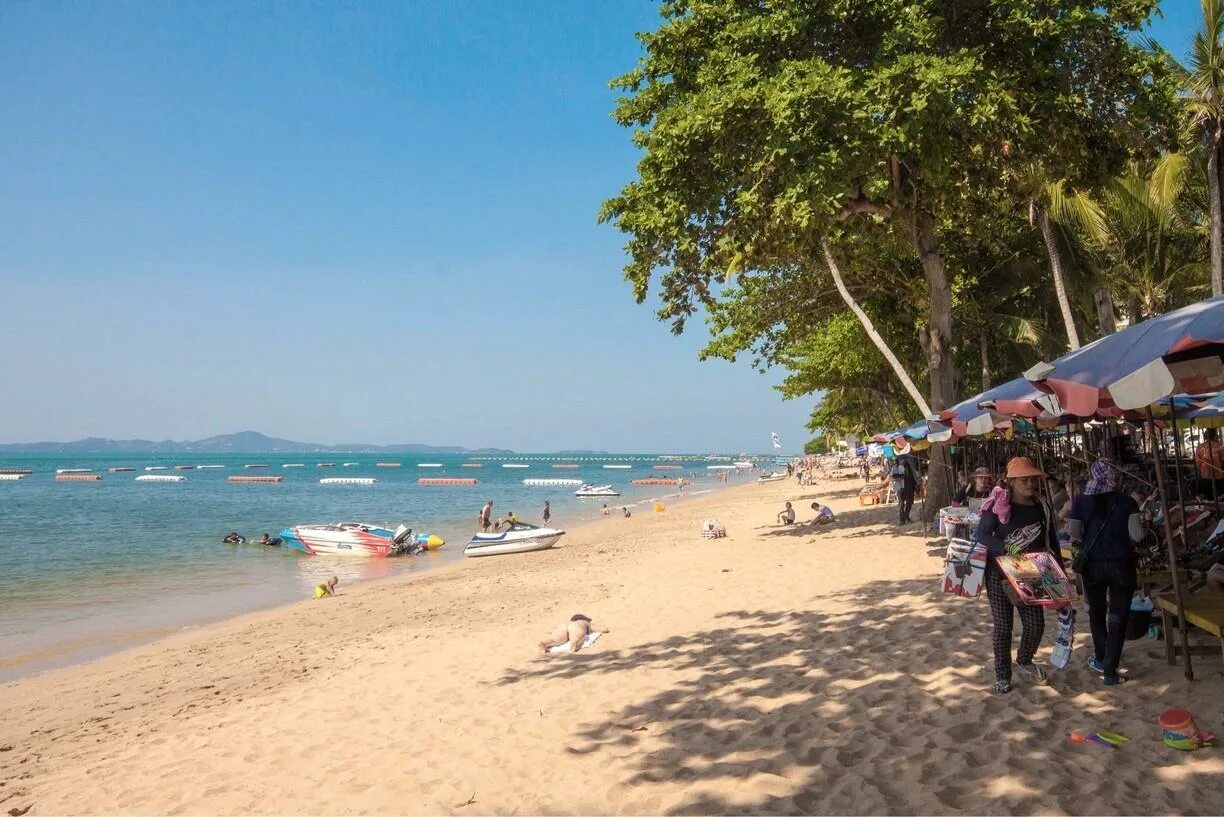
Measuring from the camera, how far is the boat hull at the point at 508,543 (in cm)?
2319

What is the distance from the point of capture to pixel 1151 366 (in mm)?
3977

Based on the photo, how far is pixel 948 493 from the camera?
15.9 metres

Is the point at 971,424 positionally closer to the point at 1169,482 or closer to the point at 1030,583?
the point at 1030,583

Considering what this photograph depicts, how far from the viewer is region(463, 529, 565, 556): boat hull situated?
23.2 meters

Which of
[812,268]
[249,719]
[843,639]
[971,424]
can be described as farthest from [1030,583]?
[812,268]

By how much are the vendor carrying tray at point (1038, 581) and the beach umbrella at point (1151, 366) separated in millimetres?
1115

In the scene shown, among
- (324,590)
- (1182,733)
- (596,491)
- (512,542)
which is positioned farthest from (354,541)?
(596,491)

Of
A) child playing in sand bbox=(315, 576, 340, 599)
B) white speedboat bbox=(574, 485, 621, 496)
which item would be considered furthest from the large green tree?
white speedboat bbox=(574, 485, 621, 496)

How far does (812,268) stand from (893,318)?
3.96m

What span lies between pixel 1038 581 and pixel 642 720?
2.88 metres

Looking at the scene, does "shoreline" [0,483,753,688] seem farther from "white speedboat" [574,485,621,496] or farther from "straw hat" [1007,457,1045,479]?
"white speedboat" [574,485,621,496]

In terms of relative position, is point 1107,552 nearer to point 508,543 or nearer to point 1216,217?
point 1216,217

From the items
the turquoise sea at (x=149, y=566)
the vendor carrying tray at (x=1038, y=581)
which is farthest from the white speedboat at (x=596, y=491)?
the vendor carrying tray at (x=1038, y=581)

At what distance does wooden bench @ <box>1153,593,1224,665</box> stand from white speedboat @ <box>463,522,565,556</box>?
1882cm
